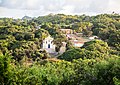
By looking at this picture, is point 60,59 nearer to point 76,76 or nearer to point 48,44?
point 48,44

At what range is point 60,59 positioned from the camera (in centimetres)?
6172

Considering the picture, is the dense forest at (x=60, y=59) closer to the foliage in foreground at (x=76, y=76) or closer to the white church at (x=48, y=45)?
the foliage in foreground at (x=76, y=76)

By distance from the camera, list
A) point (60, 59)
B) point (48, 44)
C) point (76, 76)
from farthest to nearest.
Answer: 1. point (48, 44)
2. point (60, 59)
3. point (76, 76)

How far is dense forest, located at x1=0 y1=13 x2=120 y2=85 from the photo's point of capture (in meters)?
24.6

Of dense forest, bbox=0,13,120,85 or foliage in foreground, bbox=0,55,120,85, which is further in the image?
dense forest, bbox=0,13,120,85

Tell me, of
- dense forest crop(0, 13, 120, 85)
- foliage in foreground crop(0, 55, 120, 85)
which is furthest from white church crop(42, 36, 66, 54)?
foliage in foreground crop(0, 55, 120, 85)

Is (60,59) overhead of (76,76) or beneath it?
beneath

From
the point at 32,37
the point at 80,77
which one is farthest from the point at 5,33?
the point at 80,77

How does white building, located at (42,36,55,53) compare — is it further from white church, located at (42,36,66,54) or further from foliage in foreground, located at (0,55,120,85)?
foliage in foreground, located at (0,55,120,85)

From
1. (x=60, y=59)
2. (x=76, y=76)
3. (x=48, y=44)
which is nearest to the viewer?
(x=76, y=76)

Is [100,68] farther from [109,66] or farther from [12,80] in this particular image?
[12,80]

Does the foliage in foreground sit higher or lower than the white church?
higher

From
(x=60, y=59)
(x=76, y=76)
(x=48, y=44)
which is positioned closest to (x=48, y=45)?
(x=48, y=44)

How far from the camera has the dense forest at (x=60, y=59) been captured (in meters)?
24.6
